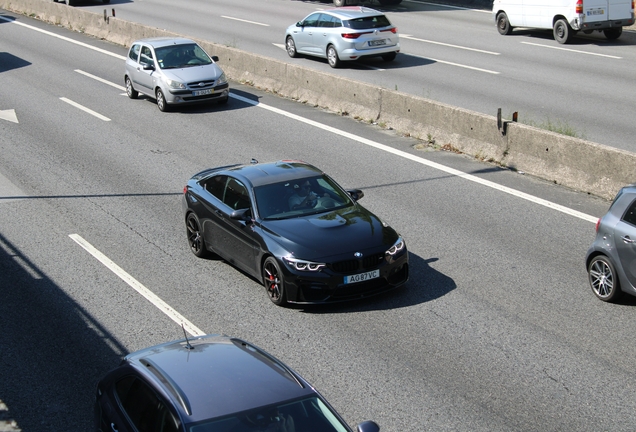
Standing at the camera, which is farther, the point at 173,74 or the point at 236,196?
the point at 173,74

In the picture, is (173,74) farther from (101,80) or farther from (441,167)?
(441,167)

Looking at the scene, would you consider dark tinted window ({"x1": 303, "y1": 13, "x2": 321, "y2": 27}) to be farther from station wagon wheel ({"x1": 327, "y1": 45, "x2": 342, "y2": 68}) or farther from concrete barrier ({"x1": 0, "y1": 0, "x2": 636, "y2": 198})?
concrete barrier ({"x1": 0, "y1": 0, "x2": 636, "y2": 198})

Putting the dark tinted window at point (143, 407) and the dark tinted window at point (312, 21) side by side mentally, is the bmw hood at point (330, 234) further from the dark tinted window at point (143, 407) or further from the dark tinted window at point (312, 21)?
the dark tinted window at point (312, 21)

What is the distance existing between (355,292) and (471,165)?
21.3 ft

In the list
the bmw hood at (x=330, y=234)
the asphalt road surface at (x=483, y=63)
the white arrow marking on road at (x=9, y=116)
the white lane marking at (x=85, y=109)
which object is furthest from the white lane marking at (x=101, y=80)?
the bmw hood at (x=330, y=234)

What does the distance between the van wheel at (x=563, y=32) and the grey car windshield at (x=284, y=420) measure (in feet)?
77.7

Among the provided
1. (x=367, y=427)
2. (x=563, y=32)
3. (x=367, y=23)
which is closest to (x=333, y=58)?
(x=367, y=23)

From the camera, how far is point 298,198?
10633 mm

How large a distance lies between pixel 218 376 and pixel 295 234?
4.54 meters

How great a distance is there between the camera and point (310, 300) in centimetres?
963

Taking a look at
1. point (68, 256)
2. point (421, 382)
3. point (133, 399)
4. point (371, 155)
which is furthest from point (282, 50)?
point (133, 399)

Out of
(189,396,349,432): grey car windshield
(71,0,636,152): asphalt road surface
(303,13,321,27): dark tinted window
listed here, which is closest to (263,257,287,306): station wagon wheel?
(189,396,349,432): grey car windshield

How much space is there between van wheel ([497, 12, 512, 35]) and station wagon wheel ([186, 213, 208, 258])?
20232 millimetres

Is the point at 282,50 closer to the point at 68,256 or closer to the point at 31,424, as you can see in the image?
the point at 68,256
